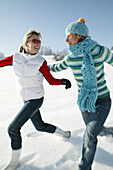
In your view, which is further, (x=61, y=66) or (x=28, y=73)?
(x=61, y=66)

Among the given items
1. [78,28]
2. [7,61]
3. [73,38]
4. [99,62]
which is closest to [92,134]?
[99,62]

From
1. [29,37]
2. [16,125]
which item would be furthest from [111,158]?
[29,37]

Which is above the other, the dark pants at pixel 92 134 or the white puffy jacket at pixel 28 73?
the white puffy jacket at pixel 28 73

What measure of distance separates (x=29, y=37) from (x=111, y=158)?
6.91ft

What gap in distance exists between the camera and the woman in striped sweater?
158 centimetres

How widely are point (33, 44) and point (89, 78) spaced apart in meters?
0.89

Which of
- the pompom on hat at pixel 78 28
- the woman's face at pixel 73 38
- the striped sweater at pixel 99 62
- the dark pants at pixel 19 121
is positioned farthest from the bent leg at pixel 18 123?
the pompom on hat at pixel 78 28

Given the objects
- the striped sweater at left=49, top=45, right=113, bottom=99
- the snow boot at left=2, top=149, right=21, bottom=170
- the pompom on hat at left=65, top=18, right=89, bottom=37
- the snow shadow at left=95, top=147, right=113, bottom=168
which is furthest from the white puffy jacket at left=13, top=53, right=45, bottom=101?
the snow shadow at left=95, top=147, right=113, bottom=168

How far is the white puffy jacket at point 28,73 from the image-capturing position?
1811mm

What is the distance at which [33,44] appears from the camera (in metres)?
1.82

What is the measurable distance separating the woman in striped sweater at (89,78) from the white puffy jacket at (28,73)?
1.64 ft

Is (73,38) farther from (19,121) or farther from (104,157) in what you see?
(104,157)

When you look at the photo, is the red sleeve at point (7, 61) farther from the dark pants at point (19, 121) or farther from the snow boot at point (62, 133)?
the snow boot at point (62, 133)

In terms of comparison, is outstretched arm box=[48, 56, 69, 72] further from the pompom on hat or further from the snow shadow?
the snow shadow
